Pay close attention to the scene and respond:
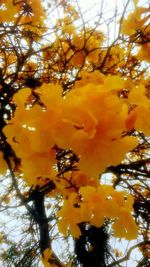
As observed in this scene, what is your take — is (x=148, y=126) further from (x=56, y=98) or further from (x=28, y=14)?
(x=28, y=14)

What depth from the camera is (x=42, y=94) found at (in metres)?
0.88

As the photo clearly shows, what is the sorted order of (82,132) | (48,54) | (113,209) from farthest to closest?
(48,54)
(113,209)
(82,132)

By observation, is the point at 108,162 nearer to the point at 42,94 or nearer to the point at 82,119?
the point at 82,119

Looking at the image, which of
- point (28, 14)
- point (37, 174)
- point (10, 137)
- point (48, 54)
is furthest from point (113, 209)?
point (48, 54)

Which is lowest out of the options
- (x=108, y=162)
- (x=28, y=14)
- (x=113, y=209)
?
(x=108, y=162)

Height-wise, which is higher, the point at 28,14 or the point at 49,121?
the point at 28,14

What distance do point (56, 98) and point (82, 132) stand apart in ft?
0.38

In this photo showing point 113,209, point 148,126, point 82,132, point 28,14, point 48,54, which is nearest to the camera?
point 82,132

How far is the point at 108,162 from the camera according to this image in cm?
89

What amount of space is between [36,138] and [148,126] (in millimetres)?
309

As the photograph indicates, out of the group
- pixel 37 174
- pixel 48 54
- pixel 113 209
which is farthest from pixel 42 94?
pixel 48 54

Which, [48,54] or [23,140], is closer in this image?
[23,140]

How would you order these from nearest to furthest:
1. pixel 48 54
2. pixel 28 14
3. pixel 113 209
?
pixel 113 209 < pixel 28 14 < pixel 48 54

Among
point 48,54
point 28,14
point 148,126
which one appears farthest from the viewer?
point 48,54
